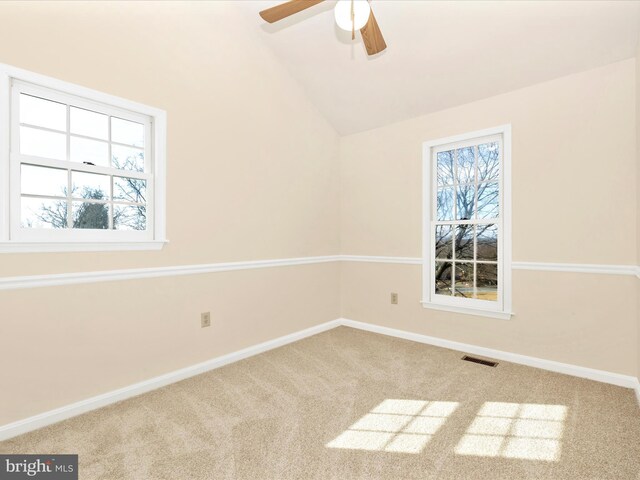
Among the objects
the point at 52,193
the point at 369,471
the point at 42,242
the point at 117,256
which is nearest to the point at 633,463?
the point at 369,471

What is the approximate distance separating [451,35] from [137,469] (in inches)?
135

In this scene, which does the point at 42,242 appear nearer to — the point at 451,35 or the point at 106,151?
the point at 106,151

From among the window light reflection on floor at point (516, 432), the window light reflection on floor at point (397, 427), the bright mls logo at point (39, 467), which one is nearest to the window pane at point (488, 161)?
the window light reflection on floor at point (516, 432)

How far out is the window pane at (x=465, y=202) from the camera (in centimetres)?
332

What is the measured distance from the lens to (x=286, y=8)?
1900 mm

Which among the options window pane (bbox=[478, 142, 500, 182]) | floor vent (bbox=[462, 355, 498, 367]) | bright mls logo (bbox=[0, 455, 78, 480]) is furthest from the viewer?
window pane (bbox=[478, 142, 500, 182])

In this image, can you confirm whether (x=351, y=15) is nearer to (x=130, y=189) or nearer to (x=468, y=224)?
(x=130, y=189)

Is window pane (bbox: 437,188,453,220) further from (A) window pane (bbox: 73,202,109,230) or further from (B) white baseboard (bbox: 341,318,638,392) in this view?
(A) window pane (bbox: 73,202,109,230)

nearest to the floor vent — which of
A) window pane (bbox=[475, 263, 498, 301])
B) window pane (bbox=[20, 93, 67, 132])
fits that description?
window pane (bbox=[475, 263, 498, 301])

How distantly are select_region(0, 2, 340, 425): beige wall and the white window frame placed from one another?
6cm

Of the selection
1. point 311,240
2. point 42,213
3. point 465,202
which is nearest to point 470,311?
point 465,202

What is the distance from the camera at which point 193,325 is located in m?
2.77

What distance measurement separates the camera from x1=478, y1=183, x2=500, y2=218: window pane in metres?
3.16

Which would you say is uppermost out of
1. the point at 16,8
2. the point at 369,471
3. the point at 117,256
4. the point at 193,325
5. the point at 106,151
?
the point at 16,8
